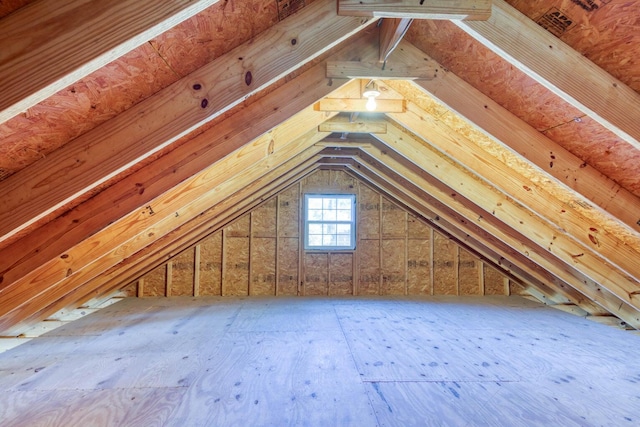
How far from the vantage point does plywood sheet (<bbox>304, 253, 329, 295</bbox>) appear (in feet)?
20.7

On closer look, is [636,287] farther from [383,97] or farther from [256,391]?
[256,391]

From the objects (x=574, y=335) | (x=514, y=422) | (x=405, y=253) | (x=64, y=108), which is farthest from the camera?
(x=405, y=253)

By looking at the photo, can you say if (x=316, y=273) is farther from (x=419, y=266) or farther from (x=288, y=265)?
(x=419, y=266)

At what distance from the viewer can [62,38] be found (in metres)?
0.77

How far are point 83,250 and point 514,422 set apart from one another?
2.80 m

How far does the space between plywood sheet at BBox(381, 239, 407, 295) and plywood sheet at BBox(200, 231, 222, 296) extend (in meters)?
3.08

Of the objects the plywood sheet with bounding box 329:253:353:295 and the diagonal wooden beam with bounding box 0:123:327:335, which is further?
the plywood sheet with bounding box 329:253:353:295

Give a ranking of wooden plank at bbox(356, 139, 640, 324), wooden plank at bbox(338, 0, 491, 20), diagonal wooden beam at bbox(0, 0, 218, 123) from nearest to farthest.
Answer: diagonal wooden beam at bbox(0, 0, 218, 123) → wooden plank at bbox(338, 0, 491, 20) → wooden plank at bbox(356, 139, 640, 324)

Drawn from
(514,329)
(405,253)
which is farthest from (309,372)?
(405,253)

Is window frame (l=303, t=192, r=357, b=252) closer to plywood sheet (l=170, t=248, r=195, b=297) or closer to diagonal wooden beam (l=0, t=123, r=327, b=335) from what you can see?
plywood sheet (l=170, t=248, r=195, b=297)

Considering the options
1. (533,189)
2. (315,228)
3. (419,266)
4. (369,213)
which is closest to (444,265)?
(419,266)

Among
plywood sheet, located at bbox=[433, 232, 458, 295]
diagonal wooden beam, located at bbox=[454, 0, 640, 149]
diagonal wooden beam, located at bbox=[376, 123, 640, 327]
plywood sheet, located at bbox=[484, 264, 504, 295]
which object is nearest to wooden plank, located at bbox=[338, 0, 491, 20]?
diagonal wooden beam, located at bbox=[454, 0, 640, 149]

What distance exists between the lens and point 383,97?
9.08ft

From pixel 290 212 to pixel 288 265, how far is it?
100 centimetres
